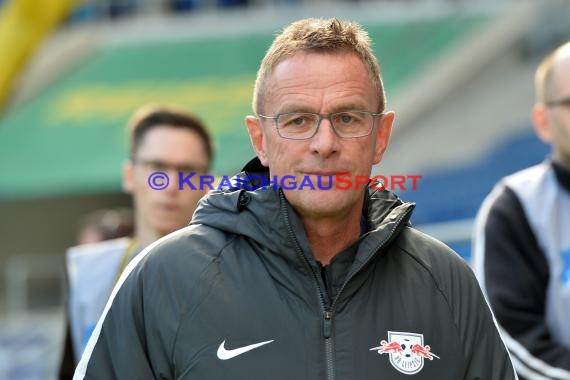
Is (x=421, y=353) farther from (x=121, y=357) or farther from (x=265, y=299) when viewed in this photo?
(x=121, y=357)

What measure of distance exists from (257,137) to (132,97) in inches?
529

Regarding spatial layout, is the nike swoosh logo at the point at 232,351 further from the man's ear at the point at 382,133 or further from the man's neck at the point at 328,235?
the man's ear at the point at 382,133

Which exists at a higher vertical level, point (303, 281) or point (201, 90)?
point (303, 281)

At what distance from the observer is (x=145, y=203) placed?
180 inches

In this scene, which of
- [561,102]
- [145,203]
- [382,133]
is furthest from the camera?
[145,203]

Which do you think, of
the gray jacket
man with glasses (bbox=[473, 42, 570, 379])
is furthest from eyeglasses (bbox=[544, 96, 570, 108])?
the gray jacket

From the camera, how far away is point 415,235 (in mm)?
2830

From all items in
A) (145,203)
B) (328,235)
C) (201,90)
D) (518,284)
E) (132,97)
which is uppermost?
(328,235)

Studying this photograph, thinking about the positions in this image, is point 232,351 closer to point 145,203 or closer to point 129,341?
point 129,341

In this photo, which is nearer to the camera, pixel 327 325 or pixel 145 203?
pixel 327 325

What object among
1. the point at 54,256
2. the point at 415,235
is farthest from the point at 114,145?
the point at 415,235

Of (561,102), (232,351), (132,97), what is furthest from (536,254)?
(132,97)

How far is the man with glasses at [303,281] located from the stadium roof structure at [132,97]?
11354 mm
